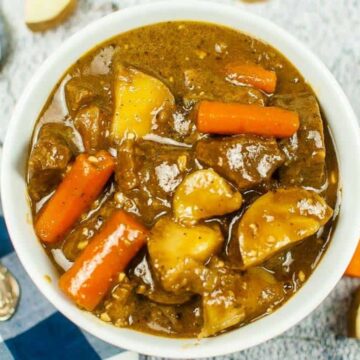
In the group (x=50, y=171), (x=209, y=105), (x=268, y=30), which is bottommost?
(x=50, y=171)

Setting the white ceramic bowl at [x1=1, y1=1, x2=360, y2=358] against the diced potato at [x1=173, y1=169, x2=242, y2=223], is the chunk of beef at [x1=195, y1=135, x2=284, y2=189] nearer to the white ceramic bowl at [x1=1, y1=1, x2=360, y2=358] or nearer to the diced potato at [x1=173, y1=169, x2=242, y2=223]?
the diced potato at [x1=173, y1=169, x2=242, y2=223]

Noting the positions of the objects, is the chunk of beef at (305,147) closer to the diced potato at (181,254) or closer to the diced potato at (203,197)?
the diced potato at (203,197)

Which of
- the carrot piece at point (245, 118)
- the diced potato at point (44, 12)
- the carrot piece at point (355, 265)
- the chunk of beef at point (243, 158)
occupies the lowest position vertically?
the carrot piece at point (355, 265)

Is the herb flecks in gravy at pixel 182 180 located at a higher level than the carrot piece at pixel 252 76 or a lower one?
lower

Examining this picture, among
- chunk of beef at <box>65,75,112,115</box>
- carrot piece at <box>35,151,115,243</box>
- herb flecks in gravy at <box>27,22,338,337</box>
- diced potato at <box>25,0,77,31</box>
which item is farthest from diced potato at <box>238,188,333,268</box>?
diced potato at <box>25,0,77,31</box>

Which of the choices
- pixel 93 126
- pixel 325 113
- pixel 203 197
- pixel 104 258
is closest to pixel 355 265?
pixel 325 113

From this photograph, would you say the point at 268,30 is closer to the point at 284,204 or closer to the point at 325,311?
the point at 284,204

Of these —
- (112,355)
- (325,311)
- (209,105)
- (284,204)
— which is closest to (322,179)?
(284,204)

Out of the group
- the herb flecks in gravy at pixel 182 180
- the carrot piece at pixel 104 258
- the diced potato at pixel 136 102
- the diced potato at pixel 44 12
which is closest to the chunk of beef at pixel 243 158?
the herb flecks in gravy at pixel 182 180
